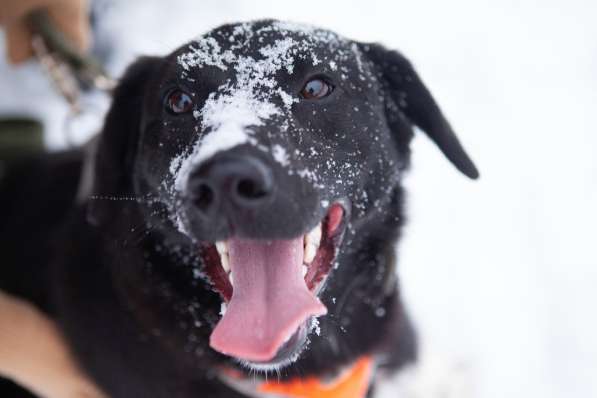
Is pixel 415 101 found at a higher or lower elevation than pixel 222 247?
higher

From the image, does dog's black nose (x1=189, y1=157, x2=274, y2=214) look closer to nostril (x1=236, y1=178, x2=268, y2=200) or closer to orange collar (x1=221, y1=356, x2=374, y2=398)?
nostril (x1=236, y1=178, x2=268, y2=200)

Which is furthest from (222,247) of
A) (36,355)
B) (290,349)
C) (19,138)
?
(19,138)

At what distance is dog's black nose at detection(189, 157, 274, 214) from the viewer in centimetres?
115

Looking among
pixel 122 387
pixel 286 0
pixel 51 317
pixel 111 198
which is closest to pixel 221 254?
pixel 111 198

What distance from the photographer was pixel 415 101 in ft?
5.64

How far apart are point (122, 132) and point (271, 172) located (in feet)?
2.44

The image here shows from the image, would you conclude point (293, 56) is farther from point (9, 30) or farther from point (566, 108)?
point (566, 108)

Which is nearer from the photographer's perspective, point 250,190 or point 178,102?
point 250,190

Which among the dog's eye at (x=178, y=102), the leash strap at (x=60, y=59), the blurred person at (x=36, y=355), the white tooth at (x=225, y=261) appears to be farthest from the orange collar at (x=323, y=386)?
the leash strap at (x=60, y=59)

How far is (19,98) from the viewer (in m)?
3.50

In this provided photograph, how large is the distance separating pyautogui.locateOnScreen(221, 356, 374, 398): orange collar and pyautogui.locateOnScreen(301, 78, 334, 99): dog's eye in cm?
81

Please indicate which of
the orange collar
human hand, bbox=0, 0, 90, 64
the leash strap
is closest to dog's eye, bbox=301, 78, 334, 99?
the orange collar

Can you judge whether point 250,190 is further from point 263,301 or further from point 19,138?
point 19,138

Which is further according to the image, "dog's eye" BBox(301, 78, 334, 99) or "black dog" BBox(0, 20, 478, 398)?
"dog's eye" BBox(301, 78, 334, 99)
